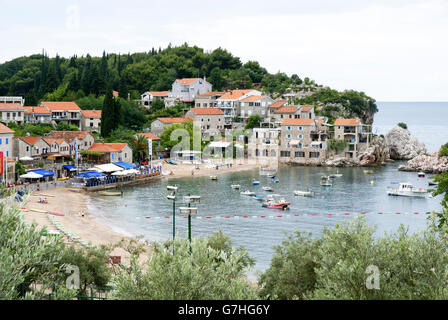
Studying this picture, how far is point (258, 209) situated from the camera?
43094 mm

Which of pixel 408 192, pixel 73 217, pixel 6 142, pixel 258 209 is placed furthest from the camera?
pixel 408 192

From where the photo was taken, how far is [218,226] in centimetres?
3678

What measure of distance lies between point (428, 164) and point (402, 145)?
42.5 feet

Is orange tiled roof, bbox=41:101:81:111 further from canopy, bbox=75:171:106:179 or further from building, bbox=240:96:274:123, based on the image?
building, bbox=240:96:274:123

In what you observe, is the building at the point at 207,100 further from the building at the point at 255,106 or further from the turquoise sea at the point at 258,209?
the turquoise sea at the point at 258,209

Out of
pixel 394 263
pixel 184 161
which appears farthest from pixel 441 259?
pixel 184 161

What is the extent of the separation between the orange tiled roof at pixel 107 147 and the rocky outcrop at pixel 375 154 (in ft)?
108

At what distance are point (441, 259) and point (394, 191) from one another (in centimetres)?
4011

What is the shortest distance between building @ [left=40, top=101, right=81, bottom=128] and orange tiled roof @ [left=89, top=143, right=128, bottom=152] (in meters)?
16.6

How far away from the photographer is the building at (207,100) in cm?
9188

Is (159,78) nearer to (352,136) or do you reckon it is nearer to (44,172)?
(352,136)

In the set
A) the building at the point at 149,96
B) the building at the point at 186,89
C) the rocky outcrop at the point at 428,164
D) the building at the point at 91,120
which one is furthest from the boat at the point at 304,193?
the building at the point at 149,96

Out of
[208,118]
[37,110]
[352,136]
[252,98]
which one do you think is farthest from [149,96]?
[352,136]
